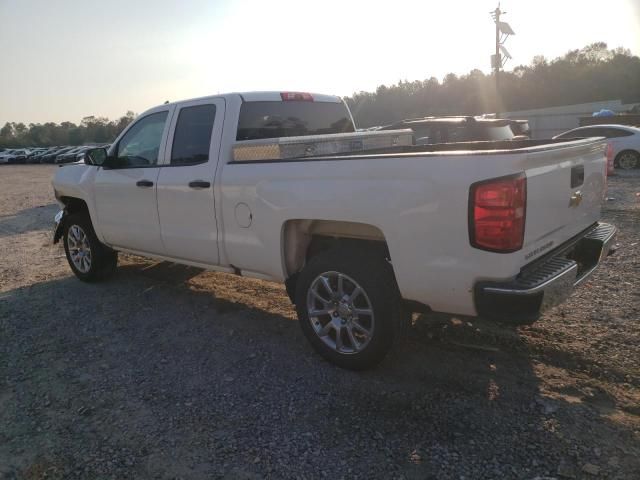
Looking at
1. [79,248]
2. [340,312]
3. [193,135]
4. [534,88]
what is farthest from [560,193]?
[534,88]

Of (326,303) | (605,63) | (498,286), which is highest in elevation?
(605,63)

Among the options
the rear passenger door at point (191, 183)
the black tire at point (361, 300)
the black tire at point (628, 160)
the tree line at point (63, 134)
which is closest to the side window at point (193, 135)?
the rear passenger door at point (191, 183)

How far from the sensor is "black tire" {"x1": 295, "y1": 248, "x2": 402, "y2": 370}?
332cm

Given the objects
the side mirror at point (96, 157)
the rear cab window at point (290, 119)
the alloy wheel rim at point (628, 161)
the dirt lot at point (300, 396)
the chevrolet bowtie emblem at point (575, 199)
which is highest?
the rear cab window at point (290, 119)

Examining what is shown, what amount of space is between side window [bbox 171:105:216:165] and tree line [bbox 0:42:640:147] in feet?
143

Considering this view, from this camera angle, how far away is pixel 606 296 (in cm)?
471

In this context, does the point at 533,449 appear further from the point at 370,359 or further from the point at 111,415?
→ the point at 111,415

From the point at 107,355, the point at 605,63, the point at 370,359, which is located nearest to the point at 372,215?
the point at 370,359

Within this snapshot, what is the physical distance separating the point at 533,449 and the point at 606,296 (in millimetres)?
2623

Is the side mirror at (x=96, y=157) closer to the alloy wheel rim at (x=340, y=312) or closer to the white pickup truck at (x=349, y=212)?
the white pickup truck at (x=349, y=212)

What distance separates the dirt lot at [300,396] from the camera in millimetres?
2703

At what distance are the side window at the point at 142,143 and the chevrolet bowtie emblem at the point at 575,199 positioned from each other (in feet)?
12.1

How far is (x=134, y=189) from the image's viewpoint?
512 centimetres

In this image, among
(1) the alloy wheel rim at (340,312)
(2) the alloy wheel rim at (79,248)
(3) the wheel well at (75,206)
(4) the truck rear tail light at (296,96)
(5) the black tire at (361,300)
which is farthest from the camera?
(3) the wheel well at (75,206)
